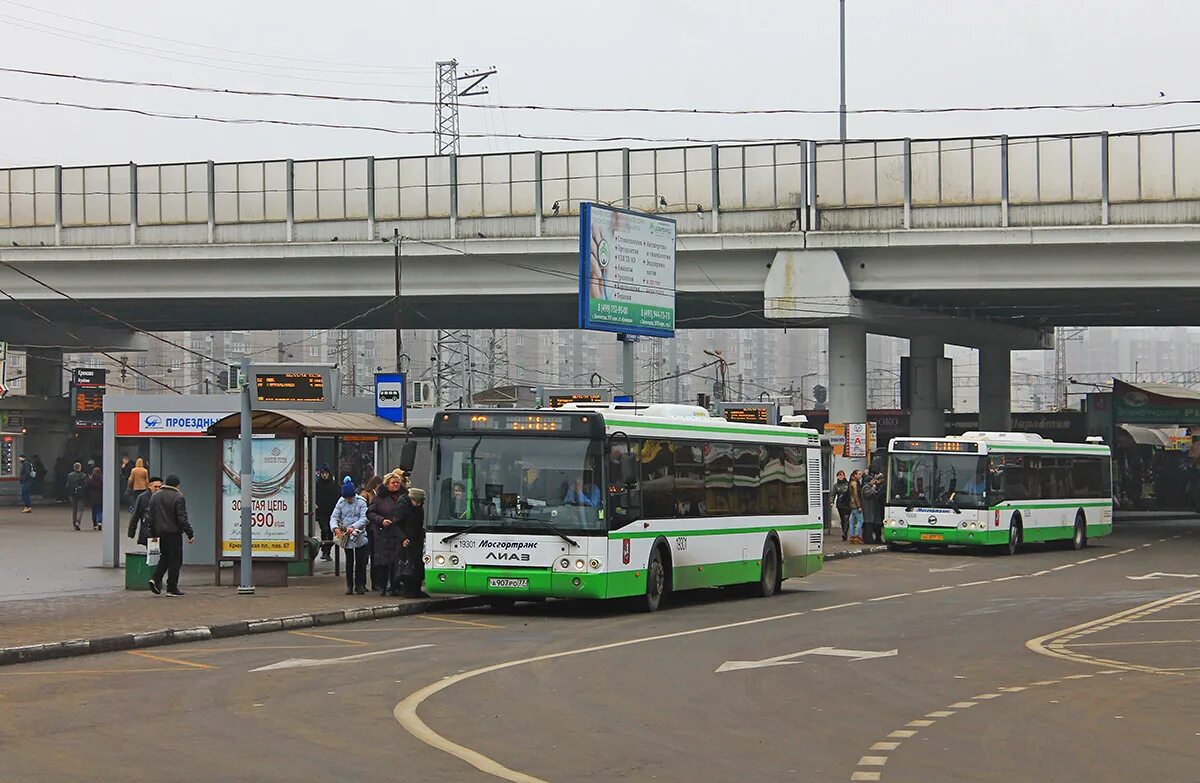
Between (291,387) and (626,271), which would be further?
(626,271)

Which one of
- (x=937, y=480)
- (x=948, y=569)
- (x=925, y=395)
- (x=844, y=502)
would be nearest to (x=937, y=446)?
(x=937, y=480)

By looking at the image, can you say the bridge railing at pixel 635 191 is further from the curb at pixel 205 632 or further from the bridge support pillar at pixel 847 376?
the curb at pixel 205 632

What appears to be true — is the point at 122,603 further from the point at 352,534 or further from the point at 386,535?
the point at 386,535

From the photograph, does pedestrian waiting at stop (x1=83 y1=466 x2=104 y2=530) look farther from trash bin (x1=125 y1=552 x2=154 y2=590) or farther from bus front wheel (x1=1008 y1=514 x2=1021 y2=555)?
bus front wheel (x1=1008 y1=514 x2=1021 y2=555)

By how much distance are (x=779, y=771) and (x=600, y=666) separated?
5.79 m

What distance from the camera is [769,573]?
2602 cm

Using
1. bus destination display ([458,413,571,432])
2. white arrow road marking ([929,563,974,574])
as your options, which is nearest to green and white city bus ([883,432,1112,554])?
white arrow road marking ([929,563,974,574])

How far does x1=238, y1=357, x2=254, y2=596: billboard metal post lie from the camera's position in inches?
880

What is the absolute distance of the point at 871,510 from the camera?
42.8 metres

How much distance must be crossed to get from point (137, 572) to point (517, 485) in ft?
19.0

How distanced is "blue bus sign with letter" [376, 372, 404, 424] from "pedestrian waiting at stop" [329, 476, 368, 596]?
18.8ft

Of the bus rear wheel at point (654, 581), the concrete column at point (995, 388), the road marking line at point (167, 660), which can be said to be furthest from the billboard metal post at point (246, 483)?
the concrete column at point (995, 388)

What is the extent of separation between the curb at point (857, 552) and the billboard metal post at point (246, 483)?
17106 mm

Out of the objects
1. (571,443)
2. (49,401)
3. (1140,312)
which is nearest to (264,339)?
(49,401)
